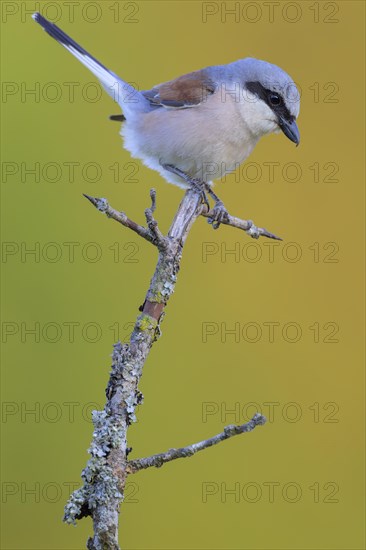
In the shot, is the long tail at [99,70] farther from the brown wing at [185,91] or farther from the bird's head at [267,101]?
the bird's head at [267,101]

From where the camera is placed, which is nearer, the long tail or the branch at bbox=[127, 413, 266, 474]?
the branch at bbox=[127, 413, 266, 474]

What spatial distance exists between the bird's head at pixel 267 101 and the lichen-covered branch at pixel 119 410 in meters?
0.95

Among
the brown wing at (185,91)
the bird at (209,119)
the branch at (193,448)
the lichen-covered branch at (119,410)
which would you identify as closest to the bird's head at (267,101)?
the bird at (209,119)

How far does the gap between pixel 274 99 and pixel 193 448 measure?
5.09ft

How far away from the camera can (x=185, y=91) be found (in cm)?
276

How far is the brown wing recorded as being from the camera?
108 inches

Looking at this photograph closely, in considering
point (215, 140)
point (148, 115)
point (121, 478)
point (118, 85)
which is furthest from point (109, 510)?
point (118, 85)

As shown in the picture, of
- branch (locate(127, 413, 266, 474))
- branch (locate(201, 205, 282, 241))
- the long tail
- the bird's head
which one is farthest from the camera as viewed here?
the long tail

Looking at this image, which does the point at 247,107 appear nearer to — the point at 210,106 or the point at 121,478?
the point at 210,106

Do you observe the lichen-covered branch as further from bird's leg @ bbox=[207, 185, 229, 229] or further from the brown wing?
the brown wing

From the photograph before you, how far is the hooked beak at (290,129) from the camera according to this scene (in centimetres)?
265

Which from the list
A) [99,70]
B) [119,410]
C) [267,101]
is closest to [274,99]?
[267,101]

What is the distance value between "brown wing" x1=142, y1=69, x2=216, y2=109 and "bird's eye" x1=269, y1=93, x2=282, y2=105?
0.24 metres

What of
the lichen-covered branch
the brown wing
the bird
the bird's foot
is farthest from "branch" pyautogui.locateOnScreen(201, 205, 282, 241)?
the brown wing
